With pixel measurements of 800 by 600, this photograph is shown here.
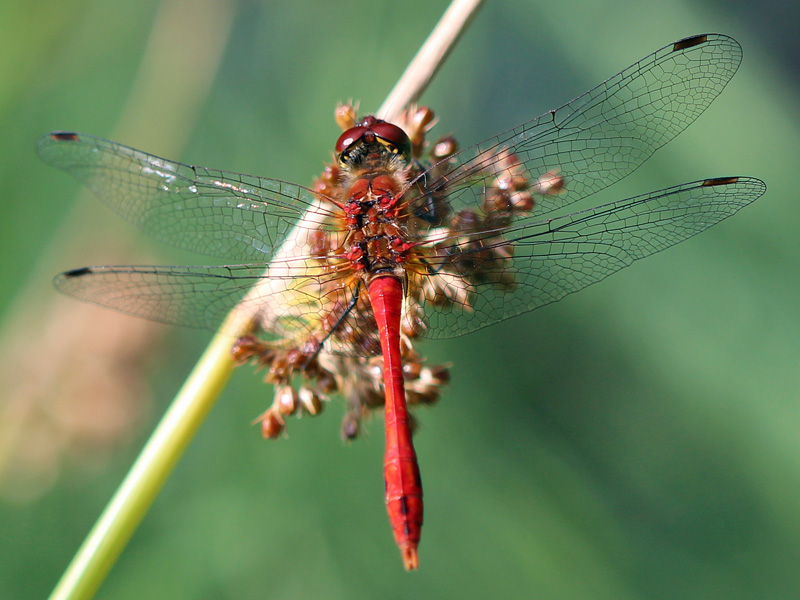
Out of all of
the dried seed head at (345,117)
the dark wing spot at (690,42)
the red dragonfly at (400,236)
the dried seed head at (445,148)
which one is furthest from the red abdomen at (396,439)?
the dark wing spot at (690,42)

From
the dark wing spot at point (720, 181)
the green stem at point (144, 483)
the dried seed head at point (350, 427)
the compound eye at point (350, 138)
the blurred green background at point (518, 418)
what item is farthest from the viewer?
the blurred green background at point (518, 418)

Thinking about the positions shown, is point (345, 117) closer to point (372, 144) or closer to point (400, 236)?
point (372, 144)

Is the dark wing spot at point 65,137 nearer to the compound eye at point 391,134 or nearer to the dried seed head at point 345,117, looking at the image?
the dried seed head at point 345,117

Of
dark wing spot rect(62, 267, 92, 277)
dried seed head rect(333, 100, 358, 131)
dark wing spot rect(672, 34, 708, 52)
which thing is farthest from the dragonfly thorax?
dark wing spot rect(672, 34, 708, 52)

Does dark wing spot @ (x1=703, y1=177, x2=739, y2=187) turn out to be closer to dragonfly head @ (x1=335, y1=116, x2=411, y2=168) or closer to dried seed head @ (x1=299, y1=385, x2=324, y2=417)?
dragonfly head @ (x1=335, y1=116, x2=411, y2=168)

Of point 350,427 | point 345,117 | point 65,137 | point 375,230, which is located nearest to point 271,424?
point 350,427

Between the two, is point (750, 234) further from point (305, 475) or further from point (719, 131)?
point (305, 475)
